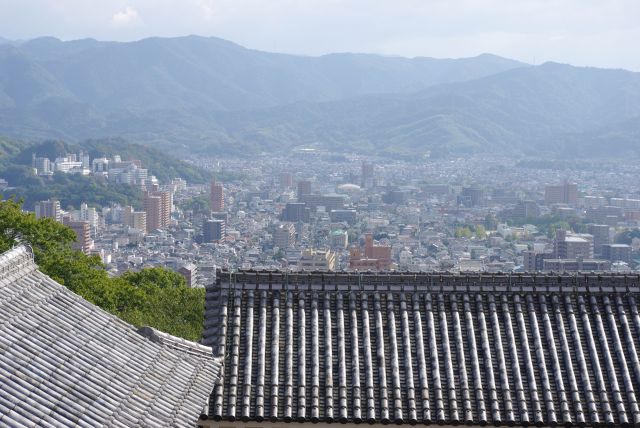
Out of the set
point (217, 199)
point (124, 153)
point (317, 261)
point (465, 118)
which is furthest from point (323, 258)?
point (465, 118)

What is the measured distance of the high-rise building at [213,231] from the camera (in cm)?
7725

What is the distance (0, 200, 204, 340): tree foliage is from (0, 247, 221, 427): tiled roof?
296 inches

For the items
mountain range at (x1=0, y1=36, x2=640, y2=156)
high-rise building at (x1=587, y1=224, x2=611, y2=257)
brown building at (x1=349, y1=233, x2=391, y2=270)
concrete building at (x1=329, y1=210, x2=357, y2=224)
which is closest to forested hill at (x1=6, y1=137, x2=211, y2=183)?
concrete building at (x1=329, y1=210, x2=357, y2=224)

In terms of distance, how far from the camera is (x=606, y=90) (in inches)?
7810

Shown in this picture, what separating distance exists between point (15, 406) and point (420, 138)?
154679 mm

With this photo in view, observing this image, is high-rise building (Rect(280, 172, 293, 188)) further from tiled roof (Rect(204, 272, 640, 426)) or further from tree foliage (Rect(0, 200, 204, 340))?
tiled roof (Rect(204, 272, 640, 426))

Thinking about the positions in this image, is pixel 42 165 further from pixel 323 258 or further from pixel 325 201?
pixel 323 258

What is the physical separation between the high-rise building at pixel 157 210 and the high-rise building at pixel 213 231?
24.4 feet

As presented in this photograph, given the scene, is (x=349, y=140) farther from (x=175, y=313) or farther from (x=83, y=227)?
(x=175, y=313)

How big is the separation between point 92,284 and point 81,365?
963cm

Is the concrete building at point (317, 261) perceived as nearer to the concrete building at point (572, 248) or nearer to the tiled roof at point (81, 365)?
the concrete building at point (572, 248)

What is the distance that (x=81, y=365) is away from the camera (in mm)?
4191

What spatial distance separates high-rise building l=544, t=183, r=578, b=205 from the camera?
3841 inches

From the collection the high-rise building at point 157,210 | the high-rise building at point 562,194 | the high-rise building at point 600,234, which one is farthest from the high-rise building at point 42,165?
the high-rise building at point 600,234
